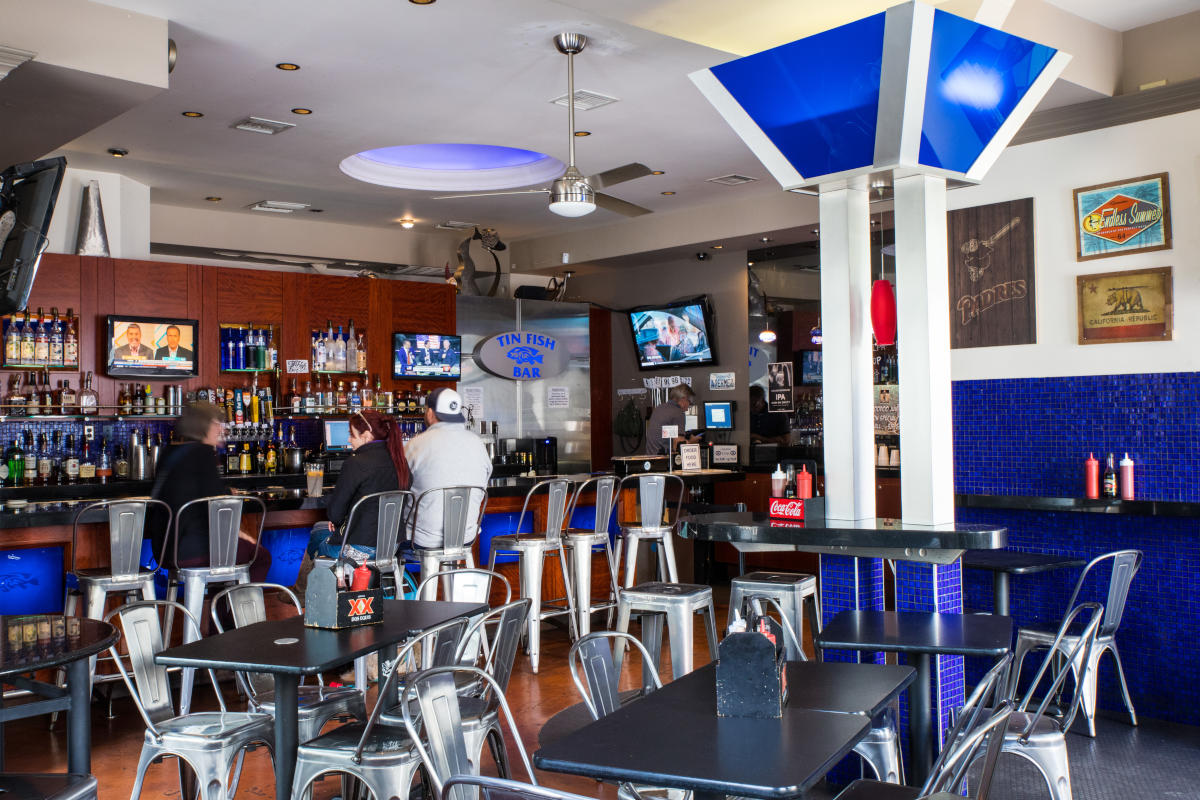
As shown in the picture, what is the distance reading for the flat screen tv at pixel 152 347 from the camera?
25.4ft

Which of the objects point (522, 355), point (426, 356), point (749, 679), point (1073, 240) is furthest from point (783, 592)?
point (522, 355)

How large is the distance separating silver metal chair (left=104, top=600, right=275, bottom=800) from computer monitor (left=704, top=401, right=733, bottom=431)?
287 inches

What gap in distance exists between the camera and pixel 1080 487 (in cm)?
511

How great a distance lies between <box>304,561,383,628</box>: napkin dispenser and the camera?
329 centimetres

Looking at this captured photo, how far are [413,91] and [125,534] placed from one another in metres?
3.08

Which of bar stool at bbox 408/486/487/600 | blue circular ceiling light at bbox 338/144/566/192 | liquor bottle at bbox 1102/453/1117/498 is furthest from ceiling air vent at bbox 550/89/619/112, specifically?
liquor bottle at bbox 1102/453/1117/498

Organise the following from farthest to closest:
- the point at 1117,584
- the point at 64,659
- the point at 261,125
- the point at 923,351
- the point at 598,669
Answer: the point at 261,125 → the point at 1117,584 → the point at 923,351 → the point at 598,669 → the point at 64,659

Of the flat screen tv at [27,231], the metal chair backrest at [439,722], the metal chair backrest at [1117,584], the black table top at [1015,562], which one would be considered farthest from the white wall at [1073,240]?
the flat screen tv at [27,231]

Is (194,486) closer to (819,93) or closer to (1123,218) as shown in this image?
(819,93)

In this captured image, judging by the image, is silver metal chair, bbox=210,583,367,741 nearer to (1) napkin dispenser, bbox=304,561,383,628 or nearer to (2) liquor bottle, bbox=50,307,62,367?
(1) napkin dispenser, bbox=304,561,383,628

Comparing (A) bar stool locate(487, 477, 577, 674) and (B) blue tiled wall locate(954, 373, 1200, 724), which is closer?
(B) blue tiled wall locate(954, 373, 1200, 724)

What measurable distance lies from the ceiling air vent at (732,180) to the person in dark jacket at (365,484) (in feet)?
13.3

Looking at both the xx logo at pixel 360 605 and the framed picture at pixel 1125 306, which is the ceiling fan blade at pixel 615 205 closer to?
the framed picture at pixel 1125 306

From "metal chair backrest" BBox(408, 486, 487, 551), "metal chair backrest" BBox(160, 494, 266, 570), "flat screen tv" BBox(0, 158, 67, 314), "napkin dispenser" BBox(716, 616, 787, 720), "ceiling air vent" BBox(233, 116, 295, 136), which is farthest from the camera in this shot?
"ceiling air vent" BBox(233, 116, 295, 136)
